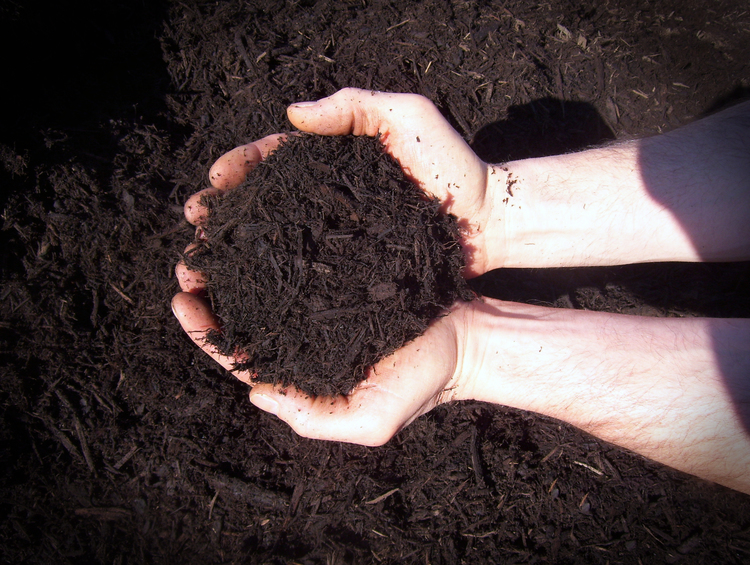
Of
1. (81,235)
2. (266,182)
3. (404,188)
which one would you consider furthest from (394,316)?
(81,235)

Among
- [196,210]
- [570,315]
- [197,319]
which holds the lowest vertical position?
[570,315]

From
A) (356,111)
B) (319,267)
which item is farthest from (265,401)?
(356,111)

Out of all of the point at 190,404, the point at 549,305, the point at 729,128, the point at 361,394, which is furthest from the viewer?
the point at 549,305

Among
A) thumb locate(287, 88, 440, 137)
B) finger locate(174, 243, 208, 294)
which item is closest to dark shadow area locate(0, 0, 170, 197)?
finger locate(174, 243, 208, 294)

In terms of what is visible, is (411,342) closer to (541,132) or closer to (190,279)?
(190,279)

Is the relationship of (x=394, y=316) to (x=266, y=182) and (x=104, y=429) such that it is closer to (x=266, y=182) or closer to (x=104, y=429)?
(x=266, y=182)

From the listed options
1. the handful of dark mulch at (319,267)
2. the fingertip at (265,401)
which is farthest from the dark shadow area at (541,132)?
the fingertip at (265,401)

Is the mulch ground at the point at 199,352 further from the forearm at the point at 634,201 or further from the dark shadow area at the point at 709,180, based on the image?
the dark shadow area at the point at 709,180
